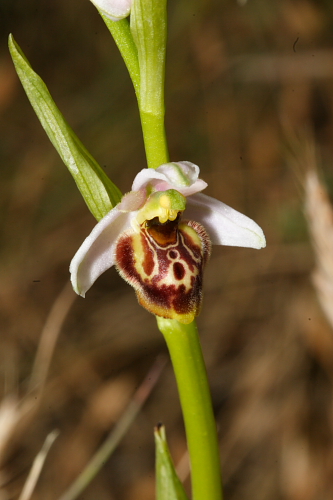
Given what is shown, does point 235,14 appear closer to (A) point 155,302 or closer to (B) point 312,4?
(B) point 312,4

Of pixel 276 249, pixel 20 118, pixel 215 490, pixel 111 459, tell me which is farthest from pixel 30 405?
pixel 20 118

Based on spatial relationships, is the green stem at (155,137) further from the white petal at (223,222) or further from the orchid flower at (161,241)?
the white petal at (223,222)

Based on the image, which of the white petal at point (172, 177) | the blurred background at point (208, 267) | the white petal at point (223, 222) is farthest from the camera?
the blurred background at point (208, 267)

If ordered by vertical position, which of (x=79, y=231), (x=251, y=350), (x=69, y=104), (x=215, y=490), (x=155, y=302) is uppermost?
(x=155, y=302)

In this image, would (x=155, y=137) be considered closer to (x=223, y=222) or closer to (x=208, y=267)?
(x=223, y=222)

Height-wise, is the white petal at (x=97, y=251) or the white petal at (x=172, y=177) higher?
the white petal at (x=172, y=177)

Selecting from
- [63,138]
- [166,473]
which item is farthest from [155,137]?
[166,473]

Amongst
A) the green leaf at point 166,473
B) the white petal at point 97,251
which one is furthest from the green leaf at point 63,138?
the green leaf at point 166,473
